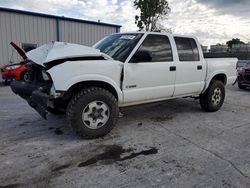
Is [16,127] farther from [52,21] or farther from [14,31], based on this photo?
[52,21]

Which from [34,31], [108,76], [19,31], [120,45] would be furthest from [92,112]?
[34,31]

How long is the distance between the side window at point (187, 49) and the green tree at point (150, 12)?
22.7 m

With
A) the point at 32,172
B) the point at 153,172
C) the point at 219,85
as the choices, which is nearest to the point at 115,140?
the point at 153,172

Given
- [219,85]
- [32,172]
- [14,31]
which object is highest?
[14,31]

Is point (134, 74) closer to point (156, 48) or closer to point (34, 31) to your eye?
point (156, 48)

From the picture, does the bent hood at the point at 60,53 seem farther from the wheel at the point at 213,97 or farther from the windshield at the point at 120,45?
the wheel at the point at 213,97

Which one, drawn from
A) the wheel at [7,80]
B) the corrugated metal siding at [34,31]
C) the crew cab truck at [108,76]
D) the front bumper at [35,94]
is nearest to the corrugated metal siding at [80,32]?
the corrugated metal siding at [34,31]

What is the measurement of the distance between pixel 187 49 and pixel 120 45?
1710 mm

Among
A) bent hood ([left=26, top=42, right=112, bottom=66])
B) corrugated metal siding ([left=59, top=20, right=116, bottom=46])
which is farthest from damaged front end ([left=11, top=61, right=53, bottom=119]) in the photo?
corrugated metal siding ([left=59, top=20, right=116, bottom=46])

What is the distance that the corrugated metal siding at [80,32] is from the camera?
52.6 feet

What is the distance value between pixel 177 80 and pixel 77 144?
102 inches

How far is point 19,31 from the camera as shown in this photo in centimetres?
1405

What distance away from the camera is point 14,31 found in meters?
13.9

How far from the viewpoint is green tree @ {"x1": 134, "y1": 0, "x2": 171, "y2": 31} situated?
27672 millimetres
